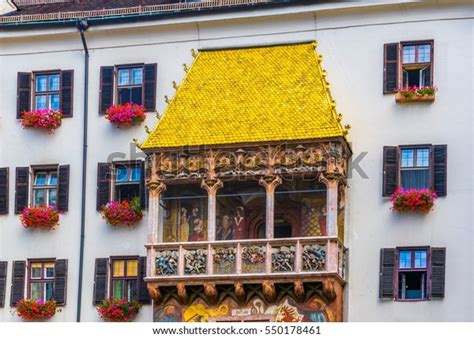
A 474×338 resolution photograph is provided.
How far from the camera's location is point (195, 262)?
168ft

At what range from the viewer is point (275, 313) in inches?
2000

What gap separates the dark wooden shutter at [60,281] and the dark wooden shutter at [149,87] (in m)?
5.09

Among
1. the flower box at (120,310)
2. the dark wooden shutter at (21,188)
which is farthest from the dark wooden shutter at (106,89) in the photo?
the flower box at (120,310)

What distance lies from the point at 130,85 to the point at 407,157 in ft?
28.5

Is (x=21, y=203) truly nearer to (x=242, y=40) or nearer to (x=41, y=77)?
(x=41, y=77)

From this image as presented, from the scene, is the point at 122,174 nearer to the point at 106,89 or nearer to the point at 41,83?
the point at 106,89

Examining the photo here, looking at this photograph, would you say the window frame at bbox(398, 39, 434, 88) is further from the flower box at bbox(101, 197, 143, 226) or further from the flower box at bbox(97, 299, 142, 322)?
the flower box at bbox(97, 299, 142, 322)

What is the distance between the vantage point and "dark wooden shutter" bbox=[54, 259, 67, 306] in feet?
176

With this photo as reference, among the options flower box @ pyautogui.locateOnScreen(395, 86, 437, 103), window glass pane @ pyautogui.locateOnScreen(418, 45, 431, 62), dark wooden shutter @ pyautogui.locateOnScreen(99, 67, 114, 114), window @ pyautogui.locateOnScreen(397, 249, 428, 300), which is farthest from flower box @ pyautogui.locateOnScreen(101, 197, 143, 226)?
window glass pane @ pyautogui.locateOnScreen(418, 45, 431, 62)

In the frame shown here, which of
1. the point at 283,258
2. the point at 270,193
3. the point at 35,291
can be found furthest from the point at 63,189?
the point at 283,258

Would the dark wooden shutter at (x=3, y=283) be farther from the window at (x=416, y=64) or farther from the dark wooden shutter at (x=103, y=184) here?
the window at (x=416, y=64)

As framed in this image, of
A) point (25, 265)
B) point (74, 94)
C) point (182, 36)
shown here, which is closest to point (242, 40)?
point (182, 36)

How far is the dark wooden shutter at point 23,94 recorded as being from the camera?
55750mm
